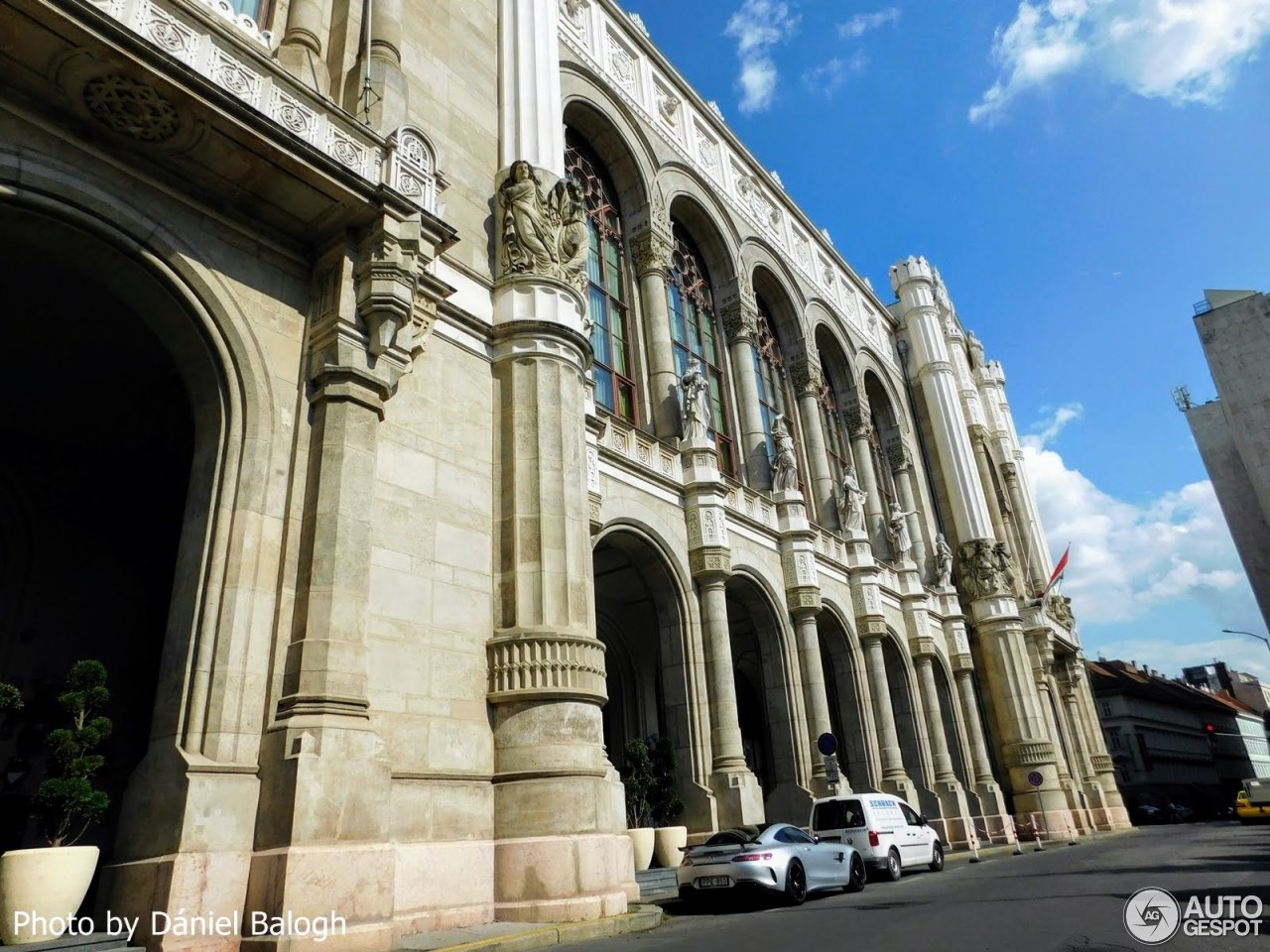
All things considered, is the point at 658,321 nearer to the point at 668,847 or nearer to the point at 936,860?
the point at 668,847

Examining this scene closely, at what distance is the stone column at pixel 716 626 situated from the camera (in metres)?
16.2

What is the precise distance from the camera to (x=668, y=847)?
49.4 feet

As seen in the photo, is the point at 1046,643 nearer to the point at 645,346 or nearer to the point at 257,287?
the point at 645,346

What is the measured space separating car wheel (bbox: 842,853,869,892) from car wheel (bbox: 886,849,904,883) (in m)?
1.47

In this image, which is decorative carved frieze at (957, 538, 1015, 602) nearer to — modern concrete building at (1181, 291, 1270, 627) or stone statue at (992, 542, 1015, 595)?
stone statue at (992, 542, 1015, 595)

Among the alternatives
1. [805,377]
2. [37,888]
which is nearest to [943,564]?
[805,377]

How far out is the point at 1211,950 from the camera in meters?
6.65

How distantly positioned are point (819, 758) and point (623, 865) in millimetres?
10050

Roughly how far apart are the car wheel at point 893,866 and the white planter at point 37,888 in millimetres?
13529

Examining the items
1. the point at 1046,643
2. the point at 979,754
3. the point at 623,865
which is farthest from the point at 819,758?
the point at 1046,643

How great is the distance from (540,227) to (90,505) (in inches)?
335

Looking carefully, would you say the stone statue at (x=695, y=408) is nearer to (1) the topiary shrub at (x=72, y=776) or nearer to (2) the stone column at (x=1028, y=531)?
(1) the topiary shrub at (x=72, y=776)

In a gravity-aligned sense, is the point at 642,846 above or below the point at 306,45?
below

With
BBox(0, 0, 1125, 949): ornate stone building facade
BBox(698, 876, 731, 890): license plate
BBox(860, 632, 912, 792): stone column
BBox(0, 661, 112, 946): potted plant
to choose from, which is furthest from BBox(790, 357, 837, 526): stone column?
BBox(0, 661, 112, 946): potted plant
